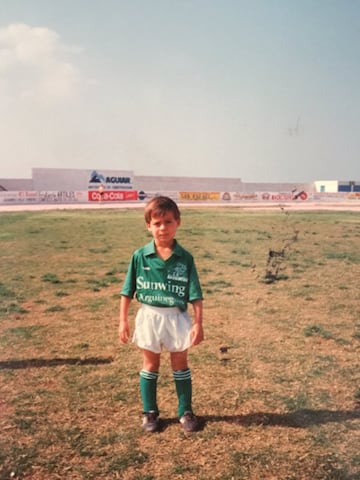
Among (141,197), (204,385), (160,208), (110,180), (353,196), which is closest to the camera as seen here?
(160,208)

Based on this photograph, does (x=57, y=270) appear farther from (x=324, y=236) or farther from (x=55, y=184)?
(x=55, y=184)

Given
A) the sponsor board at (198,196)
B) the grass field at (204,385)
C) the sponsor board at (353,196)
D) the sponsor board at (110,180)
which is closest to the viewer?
the grass field at (204,385)

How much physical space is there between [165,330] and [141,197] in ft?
138

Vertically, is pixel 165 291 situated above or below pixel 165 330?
above

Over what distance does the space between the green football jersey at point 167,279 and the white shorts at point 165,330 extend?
6cm

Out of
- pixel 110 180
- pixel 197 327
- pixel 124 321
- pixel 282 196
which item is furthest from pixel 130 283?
pixel 282 196

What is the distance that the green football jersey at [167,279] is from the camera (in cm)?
324

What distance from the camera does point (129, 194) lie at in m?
44.8

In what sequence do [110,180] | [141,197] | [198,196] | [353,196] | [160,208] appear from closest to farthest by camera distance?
[160,208] → [141,197] → [198,196] → [110,180] → [353,196]

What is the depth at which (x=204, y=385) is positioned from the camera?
4090 millimetres

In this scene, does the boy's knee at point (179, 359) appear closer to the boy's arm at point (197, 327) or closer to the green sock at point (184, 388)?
the green sock at point (184, 388)

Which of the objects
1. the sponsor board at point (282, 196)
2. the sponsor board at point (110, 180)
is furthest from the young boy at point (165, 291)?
the sponsor board at point (110, 180)

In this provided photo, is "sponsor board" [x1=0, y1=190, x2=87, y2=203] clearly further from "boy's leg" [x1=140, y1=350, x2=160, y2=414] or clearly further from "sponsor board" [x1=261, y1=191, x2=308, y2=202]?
"boy's leg" [x1=140, y1=350, x2=160, y2=414]

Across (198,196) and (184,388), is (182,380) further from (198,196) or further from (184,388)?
(198,196)
